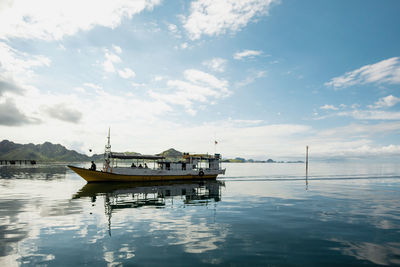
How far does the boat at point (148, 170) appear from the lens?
4175 cm

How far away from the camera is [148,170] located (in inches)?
1784

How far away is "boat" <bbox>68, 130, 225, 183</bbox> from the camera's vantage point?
137ft

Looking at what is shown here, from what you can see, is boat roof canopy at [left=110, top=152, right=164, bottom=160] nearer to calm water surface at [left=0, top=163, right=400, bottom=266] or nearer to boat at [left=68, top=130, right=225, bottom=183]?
boat at [left=68, top=130, right=225, bottom=183]

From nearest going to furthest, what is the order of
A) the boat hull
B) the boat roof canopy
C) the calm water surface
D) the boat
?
the calm water surface < the boat hull < the boat < the boat roof canopy

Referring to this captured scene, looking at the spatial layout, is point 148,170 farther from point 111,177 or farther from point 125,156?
point 111,177

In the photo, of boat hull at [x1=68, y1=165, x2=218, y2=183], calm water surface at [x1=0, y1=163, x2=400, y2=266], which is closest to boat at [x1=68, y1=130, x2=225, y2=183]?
boat hull at [x1=68, y1=165, x2=218, y2=183]

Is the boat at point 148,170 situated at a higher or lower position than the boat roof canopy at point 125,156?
lower

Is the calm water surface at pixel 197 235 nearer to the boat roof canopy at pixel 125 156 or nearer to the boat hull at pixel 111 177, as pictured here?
the boat hull at pixel 111 177

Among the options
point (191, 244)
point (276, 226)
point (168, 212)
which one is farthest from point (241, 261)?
point (168, 212)

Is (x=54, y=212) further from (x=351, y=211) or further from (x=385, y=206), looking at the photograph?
(x=385, y=206)

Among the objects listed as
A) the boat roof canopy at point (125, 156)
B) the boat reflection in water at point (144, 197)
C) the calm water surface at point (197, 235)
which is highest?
the boat roof canopy at point (125, 156)

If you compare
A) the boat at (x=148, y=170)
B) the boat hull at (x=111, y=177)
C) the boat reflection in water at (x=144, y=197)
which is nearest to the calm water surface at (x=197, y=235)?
the boat reflection in water at (x=144, y=197)

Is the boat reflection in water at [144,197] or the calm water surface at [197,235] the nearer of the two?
the calm water surface at [197,235]

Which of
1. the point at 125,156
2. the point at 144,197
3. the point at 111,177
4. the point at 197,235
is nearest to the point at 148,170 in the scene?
the point at 125,156
